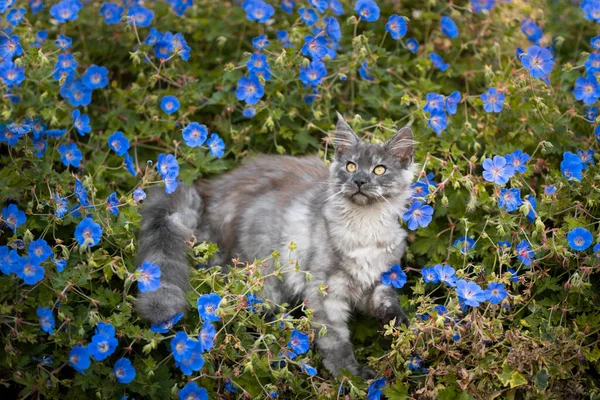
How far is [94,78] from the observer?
14.8 feet

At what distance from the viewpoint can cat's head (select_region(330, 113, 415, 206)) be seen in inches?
146

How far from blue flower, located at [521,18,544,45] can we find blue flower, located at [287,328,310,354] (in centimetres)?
289

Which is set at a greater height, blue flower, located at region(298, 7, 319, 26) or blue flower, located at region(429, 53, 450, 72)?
blue flower, located at region(298, 7, 319, 26)

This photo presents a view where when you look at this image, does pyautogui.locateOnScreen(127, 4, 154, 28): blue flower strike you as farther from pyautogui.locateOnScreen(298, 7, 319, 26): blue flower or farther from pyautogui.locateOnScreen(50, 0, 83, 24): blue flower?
pyautogui.locateOnScreen(298, 7, 319, 26): blue flower

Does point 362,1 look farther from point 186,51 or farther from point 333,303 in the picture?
point 333,303

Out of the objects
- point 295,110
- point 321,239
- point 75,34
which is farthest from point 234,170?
point 75,34

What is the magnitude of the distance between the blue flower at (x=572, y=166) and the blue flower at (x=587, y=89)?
1.80 ft

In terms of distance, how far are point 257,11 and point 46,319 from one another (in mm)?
2490

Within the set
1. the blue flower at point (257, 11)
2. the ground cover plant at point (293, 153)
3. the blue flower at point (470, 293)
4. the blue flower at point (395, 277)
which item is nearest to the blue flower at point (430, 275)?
the ground cover plant at point (293, 153)

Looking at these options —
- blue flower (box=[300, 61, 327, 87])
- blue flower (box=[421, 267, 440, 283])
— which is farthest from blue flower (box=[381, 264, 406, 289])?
blue flower (box=[300, 61, 327, 87])

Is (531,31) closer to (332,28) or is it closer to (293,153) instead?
(332,28)

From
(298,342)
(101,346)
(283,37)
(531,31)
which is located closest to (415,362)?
(298,342)

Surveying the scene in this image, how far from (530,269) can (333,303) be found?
1.09m

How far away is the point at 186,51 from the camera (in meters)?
4.46
